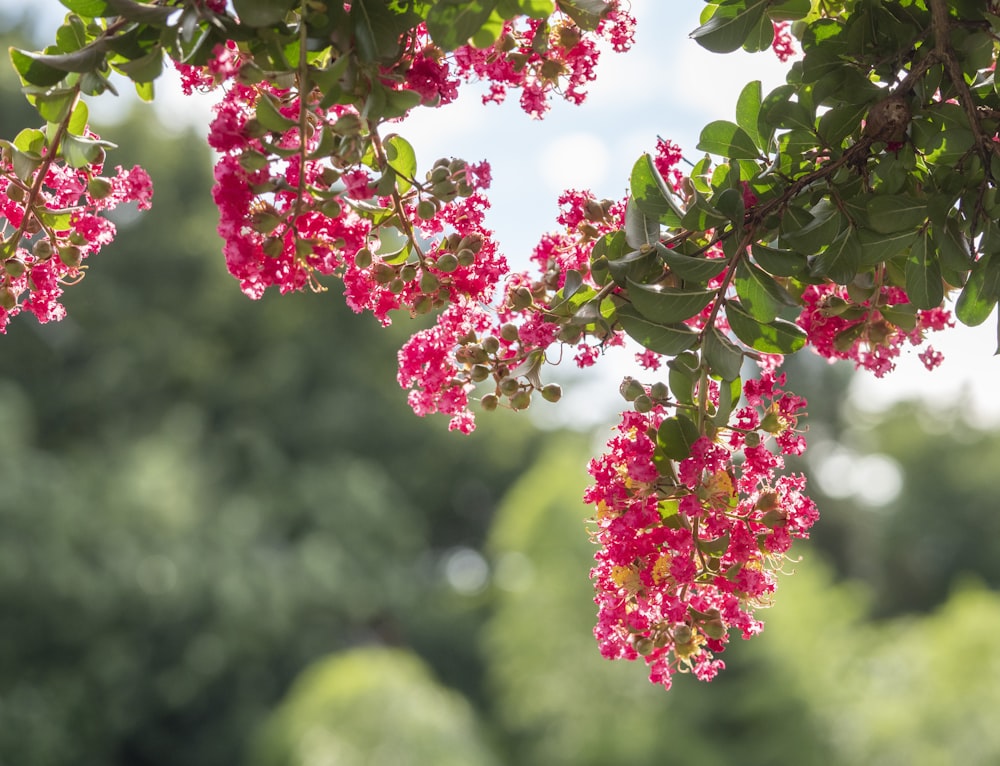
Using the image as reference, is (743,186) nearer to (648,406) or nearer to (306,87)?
(648,406)

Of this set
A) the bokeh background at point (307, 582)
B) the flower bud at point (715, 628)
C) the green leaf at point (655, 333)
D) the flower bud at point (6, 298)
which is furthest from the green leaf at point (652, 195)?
the bokeh background at point (307, 582)

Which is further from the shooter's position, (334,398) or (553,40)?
(334,398)

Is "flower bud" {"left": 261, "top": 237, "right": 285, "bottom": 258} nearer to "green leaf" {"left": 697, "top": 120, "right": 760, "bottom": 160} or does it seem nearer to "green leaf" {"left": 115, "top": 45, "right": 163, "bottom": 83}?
"green leaf" {"left": 115, "top": 45, "right": 163, "bottom": 83}

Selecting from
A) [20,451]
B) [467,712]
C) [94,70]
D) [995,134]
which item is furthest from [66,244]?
[467,712]

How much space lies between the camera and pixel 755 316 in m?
1.10

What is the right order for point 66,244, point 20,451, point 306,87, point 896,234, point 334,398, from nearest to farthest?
point 306,87
point 896,234
point 66,244
point 20,451
point 334,398

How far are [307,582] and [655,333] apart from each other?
43.9ft

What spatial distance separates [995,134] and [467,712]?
43.1 ft

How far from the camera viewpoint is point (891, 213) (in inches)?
42.0

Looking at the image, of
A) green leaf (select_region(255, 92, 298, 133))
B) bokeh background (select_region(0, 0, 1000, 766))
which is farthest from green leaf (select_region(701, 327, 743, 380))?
bokeh background (select_region(0, 0, 1000, 766))

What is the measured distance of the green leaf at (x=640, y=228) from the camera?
1101 millimetres

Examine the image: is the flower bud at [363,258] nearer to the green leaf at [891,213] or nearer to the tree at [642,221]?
the tree at [642,221]

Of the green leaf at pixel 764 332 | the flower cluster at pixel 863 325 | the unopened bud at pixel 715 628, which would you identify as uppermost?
the flower cluster at pixel 863 325

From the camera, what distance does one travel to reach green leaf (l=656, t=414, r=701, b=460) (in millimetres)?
1116
